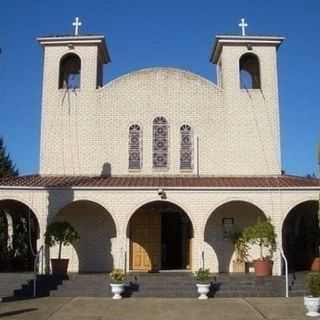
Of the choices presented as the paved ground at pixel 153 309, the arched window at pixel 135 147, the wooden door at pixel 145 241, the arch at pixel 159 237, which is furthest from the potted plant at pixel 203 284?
the arched window at pixel 135 147

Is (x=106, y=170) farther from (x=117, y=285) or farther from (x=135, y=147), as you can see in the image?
(x=117, y=285)

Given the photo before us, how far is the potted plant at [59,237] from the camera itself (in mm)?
18609

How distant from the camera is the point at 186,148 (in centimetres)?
2236

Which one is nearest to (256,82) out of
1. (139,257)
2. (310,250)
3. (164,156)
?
(164,156)

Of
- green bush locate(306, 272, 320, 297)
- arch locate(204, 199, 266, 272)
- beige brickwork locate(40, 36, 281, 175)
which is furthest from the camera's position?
beige brickwork locate(40, 36, 281, 175)

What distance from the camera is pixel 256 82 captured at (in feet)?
79.3

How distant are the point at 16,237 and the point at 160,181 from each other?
21.3ft

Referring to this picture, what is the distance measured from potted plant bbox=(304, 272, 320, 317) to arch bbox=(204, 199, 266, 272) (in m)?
6.50

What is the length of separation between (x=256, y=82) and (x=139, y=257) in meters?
9.25

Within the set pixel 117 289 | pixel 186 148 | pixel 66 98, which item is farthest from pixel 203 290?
pixel 66 98

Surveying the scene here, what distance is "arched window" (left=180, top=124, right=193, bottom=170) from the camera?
2223 centimetres

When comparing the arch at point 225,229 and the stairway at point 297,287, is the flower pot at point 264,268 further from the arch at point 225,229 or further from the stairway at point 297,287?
the arch at point 225,229

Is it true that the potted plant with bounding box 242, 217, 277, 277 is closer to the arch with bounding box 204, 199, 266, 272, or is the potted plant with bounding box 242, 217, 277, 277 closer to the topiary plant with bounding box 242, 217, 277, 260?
the topiary plant with bounding box 242, 217, 277, 260

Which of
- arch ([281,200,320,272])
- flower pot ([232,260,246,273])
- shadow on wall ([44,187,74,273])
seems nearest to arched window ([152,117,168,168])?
shadow on wall ([44,187,74,273])
